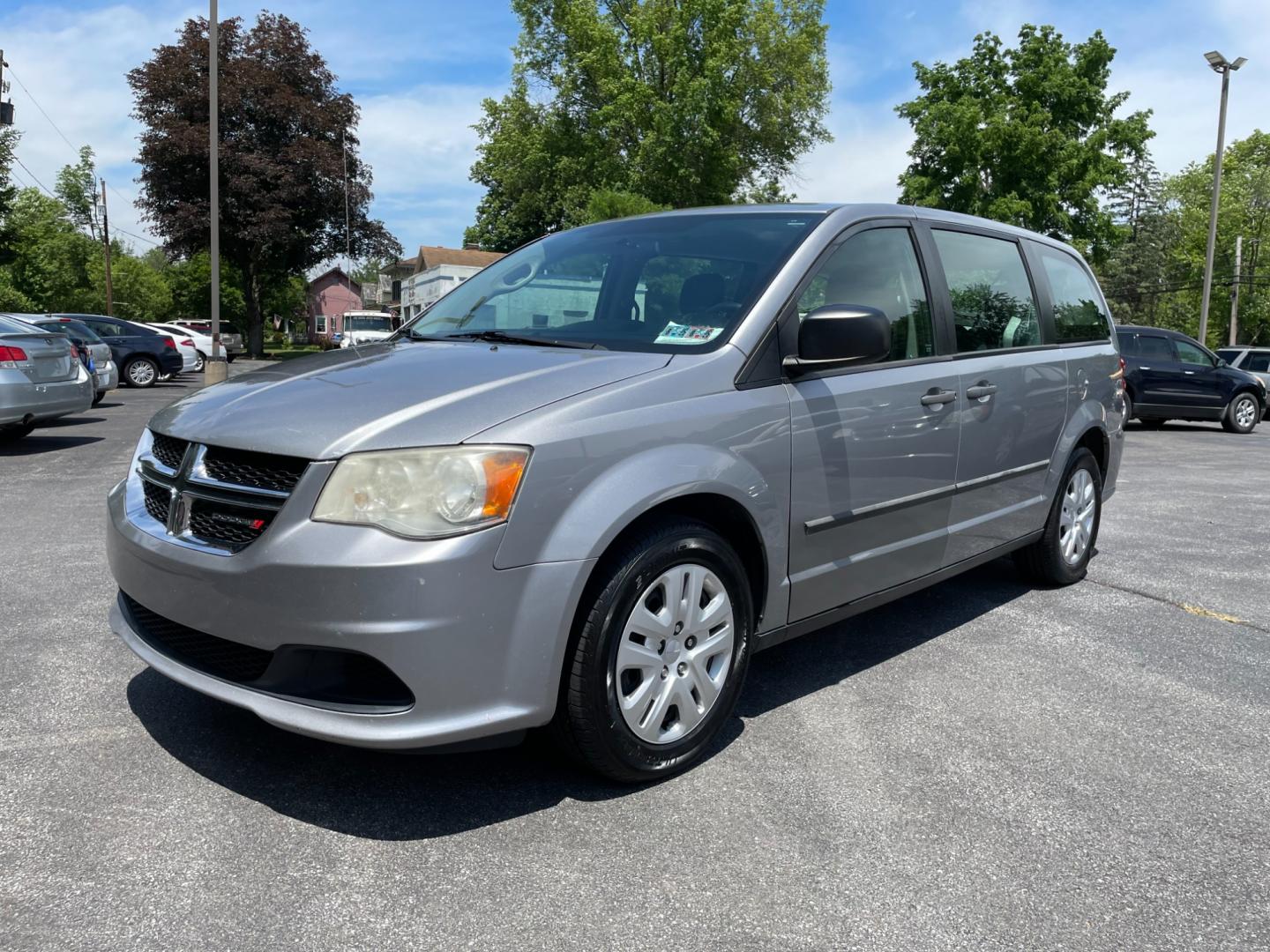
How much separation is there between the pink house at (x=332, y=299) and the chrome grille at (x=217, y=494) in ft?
326

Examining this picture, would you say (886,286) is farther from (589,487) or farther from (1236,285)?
(1236,285)

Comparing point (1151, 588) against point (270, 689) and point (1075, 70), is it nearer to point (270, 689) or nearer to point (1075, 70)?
point (270, 689)

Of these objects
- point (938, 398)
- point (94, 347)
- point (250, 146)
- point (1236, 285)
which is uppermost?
point (250, 146)

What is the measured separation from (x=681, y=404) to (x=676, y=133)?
32518mm

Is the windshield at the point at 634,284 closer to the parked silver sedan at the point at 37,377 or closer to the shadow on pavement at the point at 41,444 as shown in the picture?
the parked silver sedan at the point at 37,377

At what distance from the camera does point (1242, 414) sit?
59.2 ft

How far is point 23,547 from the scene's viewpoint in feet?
20.0

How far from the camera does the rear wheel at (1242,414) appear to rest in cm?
1792

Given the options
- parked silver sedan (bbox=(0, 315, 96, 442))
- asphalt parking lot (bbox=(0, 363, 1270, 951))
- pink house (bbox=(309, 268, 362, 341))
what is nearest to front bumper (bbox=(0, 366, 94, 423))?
parked silver sedan (bbox=(0, 315, 96, 442))

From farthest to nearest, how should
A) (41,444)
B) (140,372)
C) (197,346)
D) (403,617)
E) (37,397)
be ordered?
(197,346)
(140,372)
(41,444)
(37,397)
(403,617)

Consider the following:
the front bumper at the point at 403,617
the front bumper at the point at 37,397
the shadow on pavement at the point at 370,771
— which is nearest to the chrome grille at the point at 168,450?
the front bumper at the point at 403,617

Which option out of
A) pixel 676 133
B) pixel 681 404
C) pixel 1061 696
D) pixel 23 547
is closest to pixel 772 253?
pixel 681 404

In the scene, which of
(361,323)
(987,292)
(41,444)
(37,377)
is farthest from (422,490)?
(361,323)

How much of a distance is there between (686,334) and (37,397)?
9131 millimetres
